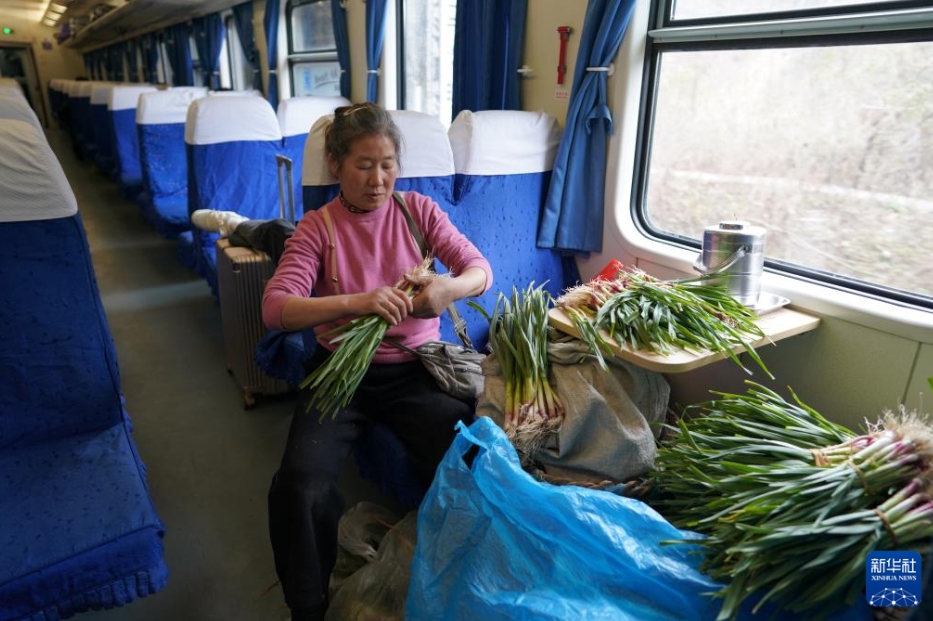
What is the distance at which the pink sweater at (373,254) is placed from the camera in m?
1.76

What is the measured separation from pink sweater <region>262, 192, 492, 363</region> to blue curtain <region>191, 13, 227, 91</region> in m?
7.02

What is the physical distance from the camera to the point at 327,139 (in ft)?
6.15

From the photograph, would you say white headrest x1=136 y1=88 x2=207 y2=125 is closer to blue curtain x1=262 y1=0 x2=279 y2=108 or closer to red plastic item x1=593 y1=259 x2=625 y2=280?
blue curtain x1=262 y1=0 x2=279 y2=108

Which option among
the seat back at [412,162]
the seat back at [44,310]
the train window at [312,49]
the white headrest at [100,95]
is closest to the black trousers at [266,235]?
the seat back at [412,162]

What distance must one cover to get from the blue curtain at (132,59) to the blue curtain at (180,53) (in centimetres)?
343

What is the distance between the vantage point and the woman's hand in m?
1.58

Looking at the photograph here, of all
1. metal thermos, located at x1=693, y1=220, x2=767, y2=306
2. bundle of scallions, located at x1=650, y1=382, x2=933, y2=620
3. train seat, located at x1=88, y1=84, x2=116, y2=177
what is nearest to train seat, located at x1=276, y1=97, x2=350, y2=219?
metal thermos, located at x1=693, y1=220, x2=767, y2=306

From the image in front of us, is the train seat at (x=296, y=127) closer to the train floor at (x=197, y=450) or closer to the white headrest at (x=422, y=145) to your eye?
the train floor at (x=197, y=450)

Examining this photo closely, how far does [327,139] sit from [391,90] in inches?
116

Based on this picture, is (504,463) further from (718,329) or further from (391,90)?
(391,90)

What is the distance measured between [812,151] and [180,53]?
9.84m

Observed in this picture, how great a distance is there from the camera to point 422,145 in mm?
2229

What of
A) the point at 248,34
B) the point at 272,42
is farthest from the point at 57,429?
the point at 248,34

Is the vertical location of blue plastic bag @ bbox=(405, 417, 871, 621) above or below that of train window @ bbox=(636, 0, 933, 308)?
below
